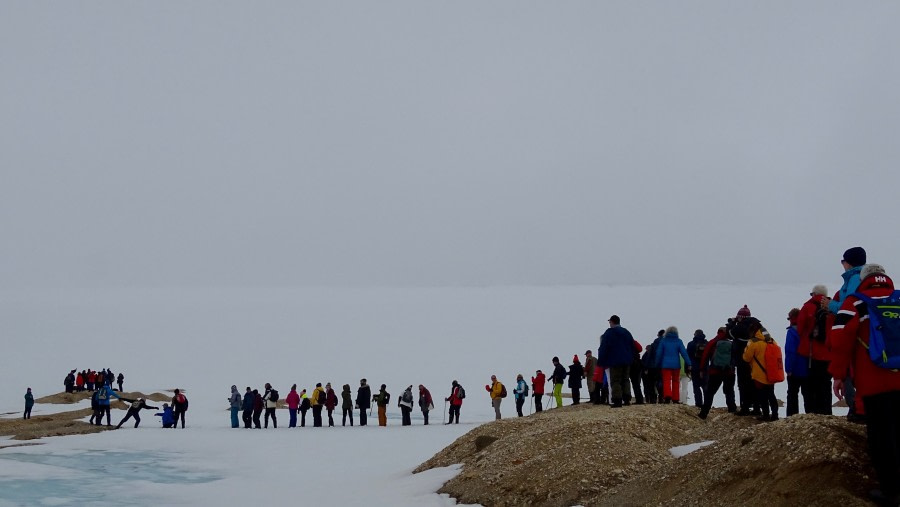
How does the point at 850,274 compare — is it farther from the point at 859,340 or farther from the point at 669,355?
the point at 669,355

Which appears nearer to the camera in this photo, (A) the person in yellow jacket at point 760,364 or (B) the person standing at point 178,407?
(A) the person in yellow jacket at point 760,364

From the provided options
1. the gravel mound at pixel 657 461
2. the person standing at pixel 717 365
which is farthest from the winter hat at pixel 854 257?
the person standing at pixel 717 365

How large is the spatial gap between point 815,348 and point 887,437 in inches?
141

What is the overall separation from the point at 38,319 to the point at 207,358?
230ft

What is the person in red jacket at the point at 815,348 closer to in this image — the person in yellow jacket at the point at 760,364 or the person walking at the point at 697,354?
the person in yellow jacket at the point at 760,364

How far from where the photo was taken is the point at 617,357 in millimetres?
15297

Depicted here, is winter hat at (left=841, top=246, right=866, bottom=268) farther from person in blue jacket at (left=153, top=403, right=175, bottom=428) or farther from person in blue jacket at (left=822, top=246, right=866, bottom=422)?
person in blue jacket at (left=153, top=403, right=175, bottom=428)

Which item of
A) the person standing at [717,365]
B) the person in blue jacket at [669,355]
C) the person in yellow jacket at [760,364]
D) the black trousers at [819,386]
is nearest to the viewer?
the black trousers at [819,386]

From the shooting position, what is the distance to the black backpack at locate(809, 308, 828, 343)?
364 inches

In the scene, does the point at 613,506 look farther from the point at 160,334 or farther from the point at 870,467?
the point at 160,334

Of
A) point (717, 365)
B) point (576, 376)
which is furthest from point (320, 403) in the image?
point (717, 365)

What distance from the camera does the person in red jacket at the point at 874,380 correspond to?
6.16 metres

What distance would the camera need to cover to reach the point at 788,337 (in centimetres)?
1076

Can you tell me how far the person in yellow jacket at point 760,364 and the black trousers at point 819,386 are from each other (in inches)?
54.8
